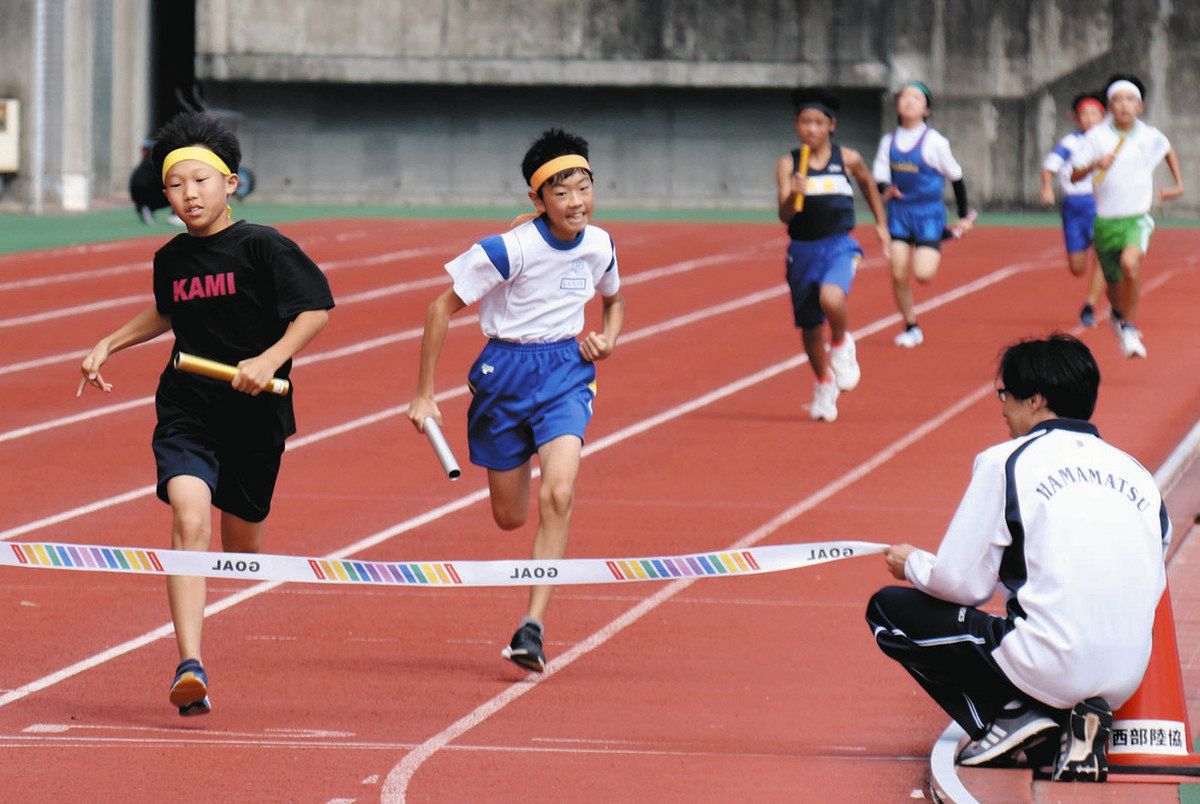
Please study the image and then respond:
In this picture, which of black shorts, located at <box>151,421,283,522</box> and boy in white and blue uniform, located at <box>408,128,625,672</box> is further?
boy in white and blue uniform, located at <box>408,128,625,672</box>

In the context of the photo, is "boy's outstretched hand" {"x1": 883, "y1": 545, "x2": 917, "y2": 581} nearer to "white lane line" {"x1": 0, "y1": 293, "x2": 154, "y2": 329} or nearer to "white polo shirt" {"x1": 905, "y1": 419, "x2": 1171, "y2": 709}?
"white polo shirt" {"x1": 905, "y1": 419, "x2": 1171, "y2": 709}

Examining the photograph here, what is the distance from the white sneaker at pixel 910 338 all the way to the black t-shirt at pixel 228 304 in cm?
1298

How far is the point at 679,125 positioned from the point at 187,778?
41086 millimetres

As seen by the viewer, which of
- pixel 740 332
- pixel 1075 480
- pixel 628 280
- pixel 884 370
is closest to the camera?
pixel 1075 480

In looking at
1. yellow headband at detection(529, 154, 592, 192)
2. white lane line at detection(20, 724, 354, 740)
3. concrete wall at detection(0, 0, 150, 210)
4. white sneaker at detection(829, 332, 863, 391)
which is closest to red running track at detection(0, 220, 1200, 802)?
white lane line at detection(20, 724, 354, 740)

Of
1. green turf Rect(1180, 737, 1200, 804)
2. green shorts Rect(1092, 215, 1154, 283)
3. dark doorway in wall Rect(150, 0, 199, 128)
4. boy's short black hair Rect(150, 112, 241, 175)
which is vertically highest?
dark doorway in wall Rect(150, 0, 199, 128)

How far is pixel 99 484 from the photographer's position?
12.5 m

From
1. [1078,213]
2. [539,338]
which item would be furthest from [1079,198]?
[539,338]

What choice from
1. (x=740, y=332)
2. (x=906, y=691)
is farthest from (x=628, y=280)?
(x=906, y=691)

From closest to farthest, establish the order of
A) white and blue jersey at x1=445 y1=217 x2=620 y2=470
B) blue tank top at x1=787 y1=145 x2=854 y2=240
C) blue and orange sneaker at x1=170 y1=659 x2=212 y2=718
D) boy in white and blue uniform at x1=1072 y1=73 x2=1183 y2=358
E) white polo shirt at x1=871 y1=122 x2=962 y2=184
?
1. blue and orange sneaker at x1=170 y1=659 x2=212 y2=718
2. white and blue jersey at x1=445 y1=217 x2=620 y2=470
3. blue tank top at x1=787 y1=145 x2=854 y2=240
4. boy in white and blue uniform at x1=1072 y1=73 x2=1183 y2=358
5. white polo shirt at x1=871 y1=122 x2=962 y2=184

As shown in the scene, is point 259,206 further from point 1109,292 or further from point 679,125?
point 1109,292

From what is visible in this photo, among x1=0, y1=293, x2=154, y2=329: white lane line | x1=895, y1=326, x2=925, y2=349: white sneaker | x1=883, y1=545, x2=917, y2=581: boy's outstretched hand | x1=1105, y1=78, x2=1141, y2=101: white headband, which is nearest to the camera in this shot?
x1=883, y1=545, x2=917, y2=581: boy's outstretched hand

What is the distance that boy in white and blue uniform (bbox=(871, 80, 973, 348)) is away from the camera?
746 inches

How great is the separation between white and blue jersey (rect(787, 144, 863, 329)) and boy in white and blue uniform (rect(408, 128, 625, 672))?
6692 mm
